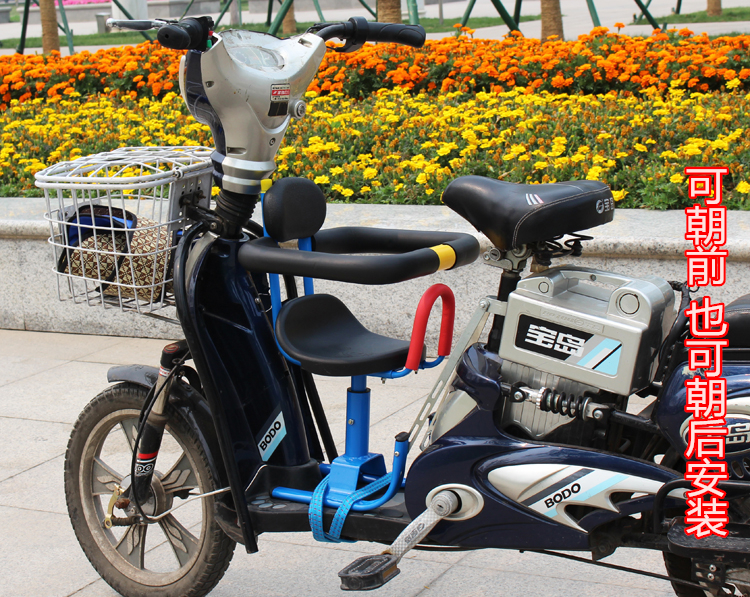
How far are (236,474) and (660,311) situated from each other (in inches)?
45.8

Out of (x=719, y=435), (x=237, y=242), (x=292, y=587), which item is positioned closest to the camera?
(x=719, y=435)

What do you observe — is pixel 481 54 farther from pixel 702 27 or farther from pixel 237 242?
pixel 702 27

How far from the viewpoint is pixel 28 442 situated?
3977 millimetres

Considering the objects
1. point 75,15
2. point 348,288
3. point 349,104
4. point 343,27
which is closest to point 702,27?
point 349,104

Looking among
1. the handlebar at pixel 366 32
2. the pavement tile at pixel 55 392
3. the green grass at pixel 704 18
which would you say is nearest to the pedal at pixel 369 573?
the handlebar at pixel 366 32

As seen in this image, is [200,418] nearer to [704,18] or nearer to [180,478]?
[180,478]

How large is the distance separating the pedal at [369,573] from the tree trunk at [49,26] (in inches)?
448

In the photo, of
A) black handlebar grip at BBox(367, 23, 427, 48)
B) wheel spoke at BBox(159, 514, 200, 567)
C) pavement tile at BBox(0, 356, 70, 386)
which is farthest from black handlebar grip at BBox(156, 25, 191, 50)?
pavement tile at BBox(0, 356, 70, 386)

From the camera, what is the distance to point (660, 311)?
1933mm

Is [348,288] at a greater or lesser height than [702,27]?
lesser

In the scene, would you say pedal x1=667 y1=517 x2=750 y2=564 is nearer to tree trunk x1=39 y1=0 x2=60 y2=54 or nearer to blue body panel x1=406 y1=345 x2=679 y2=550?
blue body panel x1=406 y1=345 x2=679 y2=550

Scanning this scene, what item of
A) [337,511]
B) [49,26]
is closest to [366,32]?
[337,511]

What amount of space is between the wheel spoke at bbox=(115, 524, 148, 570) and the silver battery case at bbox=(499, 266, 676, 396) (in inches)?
52.9

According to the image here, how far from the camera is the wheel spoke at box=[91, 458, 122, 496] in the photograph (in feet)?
9.18
